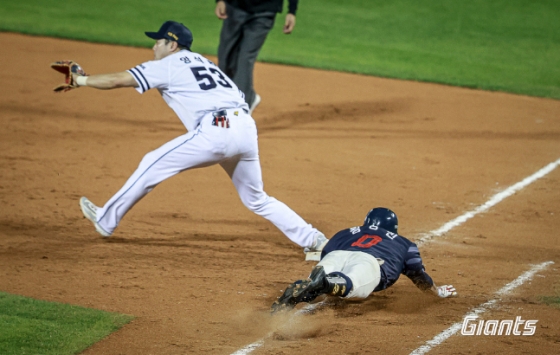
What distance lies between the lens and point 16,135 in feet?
31.0

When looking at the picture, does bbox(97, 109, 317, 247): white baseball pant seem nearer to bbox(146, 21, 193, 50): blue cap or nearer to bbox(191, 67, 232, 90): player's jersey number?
bbox(191, 67, 232, 90): player's jersey number

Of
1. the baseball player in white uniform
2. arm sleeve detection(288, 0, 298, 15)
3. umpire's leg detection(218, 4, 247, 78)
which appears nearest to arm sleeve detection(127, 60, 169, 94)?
the baseball player in white uniform

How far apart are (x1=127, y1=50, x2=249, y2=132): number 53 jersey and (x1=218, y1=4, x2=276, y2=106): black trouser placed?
341cm

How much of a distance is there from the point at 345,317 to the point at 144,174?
1.87 metres

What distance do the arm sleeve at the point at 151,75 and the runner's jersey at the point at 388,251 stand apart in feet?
5.62

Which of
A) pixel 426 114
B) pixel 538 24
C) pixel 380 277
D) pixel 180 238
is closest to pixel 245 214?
pixel 180 238

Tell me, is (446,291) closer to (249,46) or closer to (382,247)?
(382,247)

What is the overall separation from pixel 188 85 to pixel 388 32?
1123 centimetres

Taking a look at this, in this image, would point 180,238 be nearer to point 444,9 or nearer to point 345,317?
point 345,317

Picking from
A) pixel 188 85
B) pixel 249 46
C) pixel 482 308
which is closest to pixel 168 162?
pixel 188 85

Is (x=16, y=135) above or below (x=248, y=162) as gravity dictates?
below

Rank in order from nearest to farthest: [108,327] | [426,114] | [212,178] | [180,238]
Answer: [108,327] → [180,238] → [212,178] → [426,114]

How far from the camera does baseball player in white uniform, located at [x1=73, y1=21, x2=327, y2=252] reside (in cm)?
605

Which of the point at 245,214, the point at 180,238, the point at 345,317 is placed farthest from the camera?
the point at 245,214
